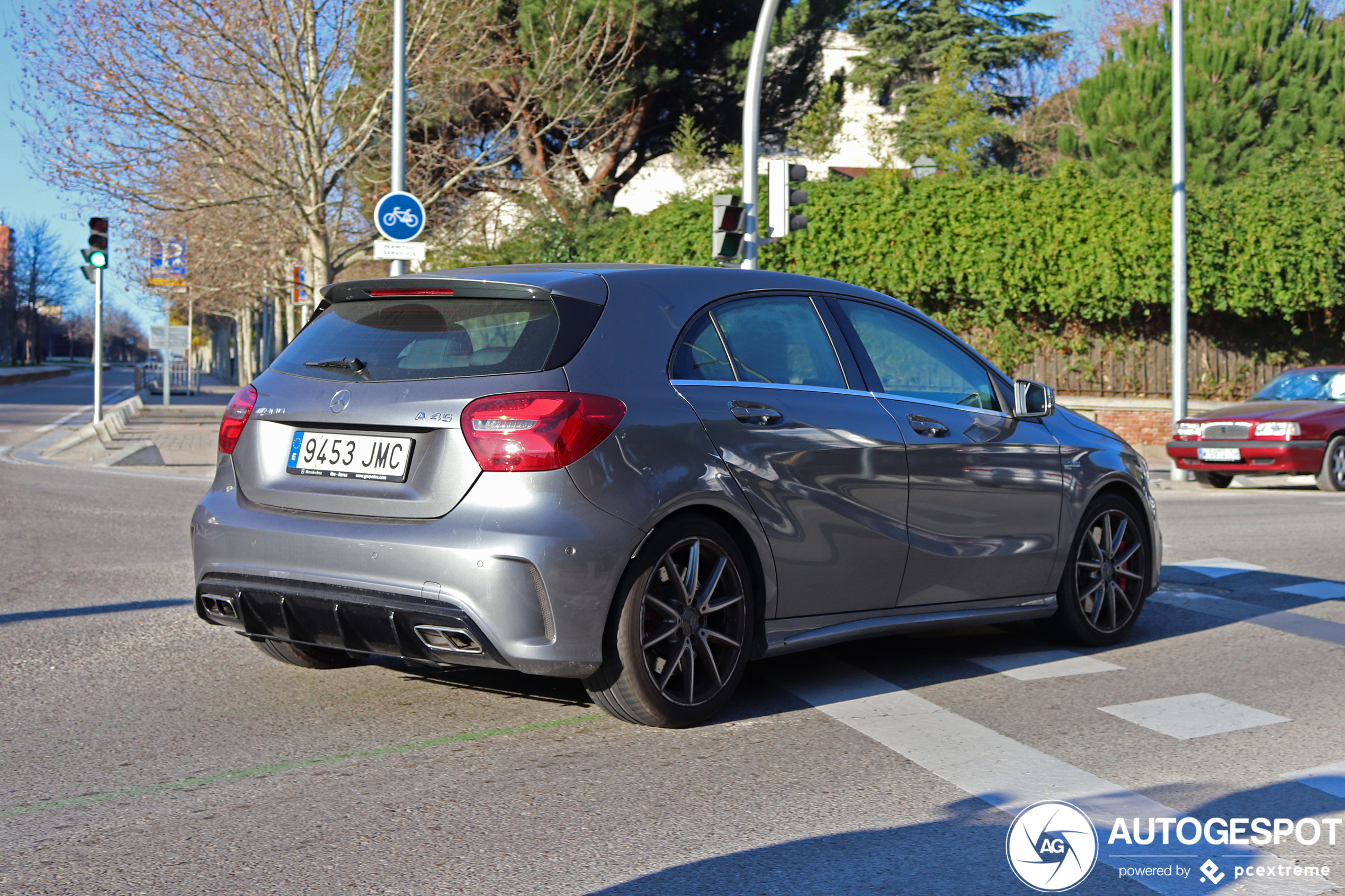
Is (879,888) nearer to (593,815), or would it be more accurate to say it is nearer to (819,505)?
(593,815)

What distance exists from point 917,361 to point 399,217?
10456 millimetres

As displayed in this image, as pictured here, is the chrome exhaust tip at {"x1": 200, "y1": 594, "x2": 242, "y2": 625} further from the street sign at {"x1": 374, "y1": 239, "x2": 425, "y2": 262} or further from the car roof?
the street sign at {"x1": 374, "y1": 239, "x2": 425, "y2": 262}

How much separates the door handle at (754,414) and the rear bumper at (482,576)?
2.18 feet

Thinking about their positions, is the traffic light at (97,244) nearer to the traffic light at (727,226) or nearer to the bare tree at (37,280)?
the traffic light at (727,226)

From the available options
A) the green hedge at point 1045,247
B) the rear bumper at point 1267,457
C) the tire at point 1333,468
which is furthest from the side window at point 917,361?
the green hedge at point 1045,247

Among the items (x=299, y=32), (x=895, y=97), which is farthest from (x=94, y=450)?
(x=895, y=97)

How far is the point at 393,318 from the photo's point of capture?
4641 millimetres

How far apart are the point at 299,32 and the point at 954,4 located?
25212mm

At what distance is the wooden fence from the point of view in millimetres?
22938

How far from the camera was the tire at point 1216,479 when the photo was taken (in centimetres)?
1659

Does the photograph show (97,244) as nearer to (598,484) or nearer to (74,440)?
(74,440)

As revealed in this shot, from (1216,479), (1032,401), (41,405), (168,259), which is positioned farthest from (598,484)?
(41,405)

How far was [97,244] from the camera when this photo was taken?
2084 cm

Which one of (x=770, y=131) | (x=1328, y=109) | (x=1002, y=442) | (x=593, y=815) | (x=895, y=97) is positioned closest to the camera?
(x=593, y=815)
